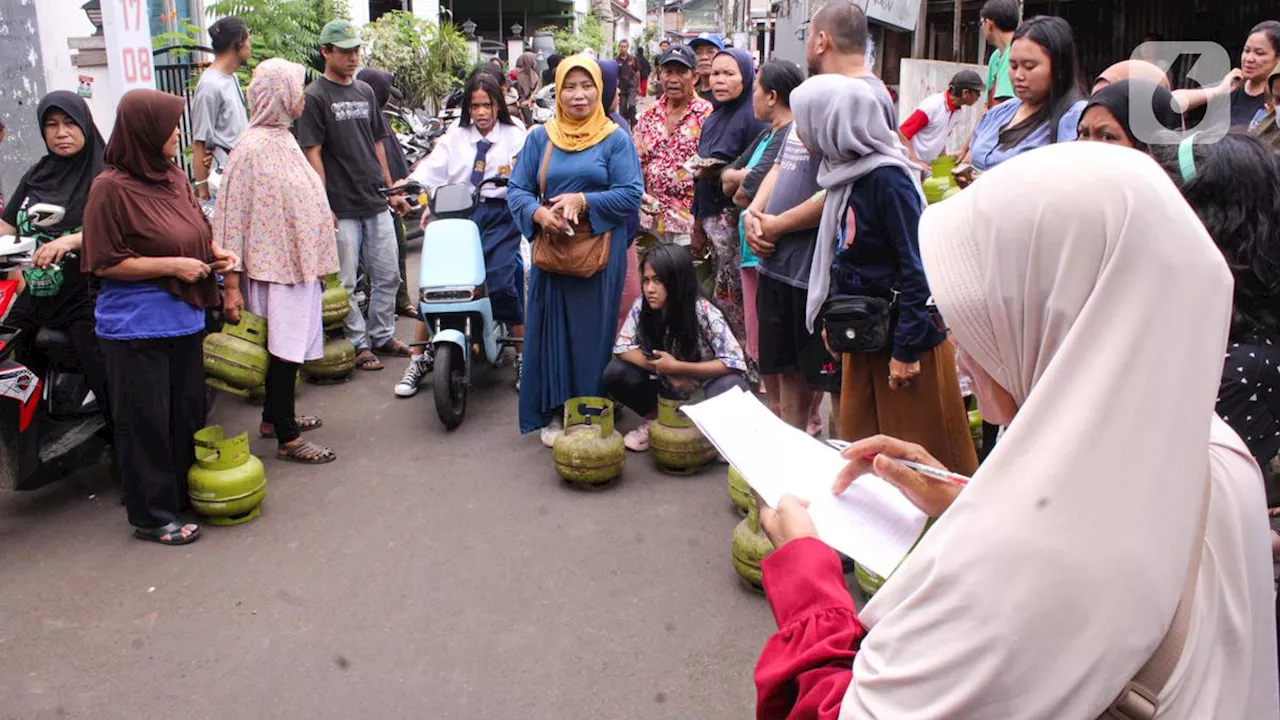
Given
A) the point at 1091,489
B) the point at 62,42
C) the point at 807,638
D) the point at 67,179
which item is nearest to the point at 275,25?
the point at 62,42

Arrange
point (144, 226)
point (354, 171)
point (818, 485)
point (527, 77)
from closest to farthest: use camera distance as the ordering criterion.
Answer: point (818, 485) → point (144, 226) → point (354, 171) → point (527, 77)

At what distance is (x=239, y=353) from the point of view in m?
5.03

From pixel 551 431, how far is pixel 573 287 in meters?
0.81

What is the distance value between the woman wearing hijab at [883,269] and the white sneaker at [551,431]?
80.9 inches

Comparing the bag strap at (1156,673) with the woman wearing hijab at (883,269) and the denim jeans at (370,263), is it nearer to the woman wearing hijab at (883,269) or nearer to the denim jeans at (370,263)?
the woman wearing hijab at (883,269)

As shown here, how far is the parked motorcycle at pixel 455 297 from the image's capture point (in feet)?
18.8

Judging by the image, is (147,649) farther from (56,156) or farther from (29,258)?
(56,156)

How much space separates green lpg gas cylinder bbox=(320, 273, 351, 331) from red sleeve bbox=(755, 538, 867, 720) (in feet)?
17.1

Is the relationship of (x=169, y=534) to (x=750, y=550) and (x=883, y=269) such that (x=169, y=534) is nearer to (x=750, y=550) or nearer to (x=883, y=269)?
(x=750, y=550)

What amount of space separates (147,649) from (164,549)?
823 millimetres

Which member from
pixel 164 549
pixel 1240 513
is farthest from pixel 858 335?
pixel 164 549

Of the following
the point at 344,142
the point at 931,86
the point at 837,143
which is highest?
the point at 931,86

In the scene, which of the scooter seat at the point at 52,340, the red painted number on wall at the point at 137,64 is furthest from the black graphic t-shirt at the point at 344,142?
the scooter seat at the point at 52,340

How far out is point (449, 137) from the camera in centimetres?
662
